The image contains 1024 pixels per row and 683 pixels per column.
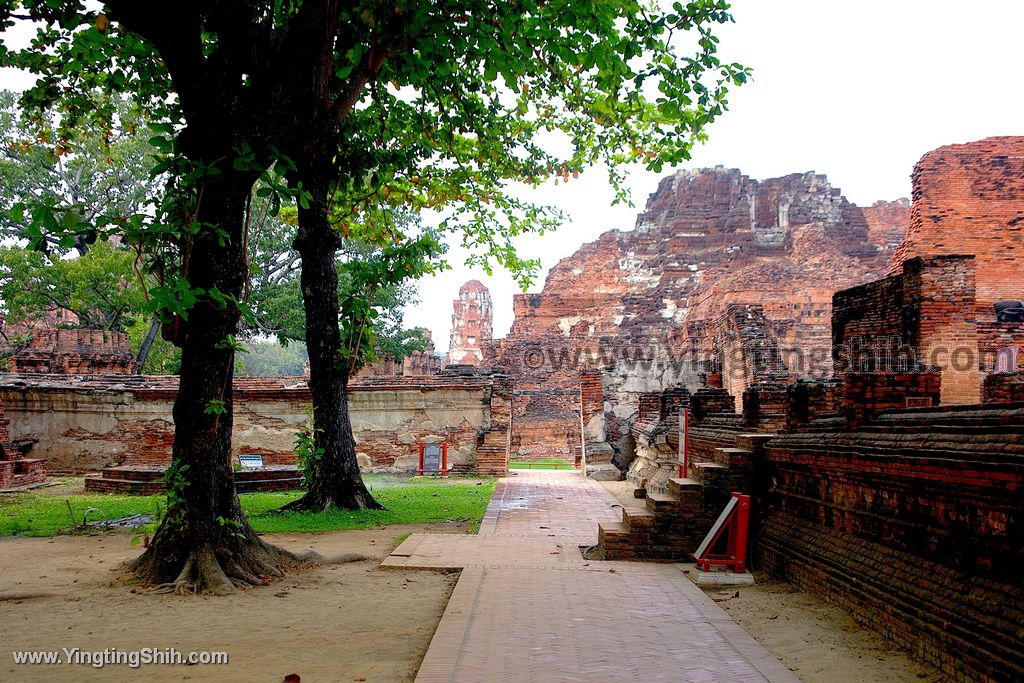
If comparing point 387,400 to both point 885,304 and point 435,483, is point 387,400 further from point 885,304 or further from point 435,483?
point 885,304

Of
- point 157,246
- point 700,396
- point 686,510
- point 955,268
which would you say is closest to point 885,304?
point 955,268

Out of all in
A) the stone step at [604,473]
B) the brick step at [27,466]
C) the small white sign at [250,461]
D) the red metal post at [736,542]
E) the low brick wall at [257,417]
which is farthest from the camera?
the low brick wall at [257,417]

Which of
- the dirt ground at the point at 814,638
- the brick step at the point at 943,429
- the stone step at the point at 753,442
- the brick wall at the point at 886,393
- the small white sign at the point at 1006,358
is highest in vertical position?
the small white sign at the point at 1006,358

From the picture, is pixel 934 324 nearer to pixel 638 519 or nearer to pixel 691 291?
pixel 638 519

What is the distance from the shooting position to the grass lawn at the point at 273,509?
870cm

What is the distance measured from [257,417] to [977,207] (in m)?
17.4

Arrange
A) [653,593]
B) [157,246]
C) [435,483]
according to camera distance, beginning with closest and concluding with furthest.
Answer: [653,593] → [157,246] → [435,483]

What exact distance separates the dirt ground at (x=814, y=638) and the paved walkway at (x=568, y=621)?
23cm

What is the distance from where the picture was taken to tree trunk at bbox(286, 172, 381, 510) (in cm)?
959

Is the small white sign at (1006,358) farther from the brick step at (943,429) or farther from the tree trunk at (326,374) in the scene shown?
the tree trunk at (326,374)

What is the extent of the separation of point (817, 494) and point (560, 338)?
3075 centimetres

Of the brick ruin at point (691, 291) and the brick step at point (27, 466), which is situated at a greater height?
the brick ruin at point (691, 291)

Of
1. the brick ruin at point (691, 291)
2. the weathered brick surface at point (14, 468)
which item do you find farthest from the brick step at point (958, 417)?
the brick ruin at point (691, 291)

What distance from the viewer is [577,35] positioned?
688 cm
